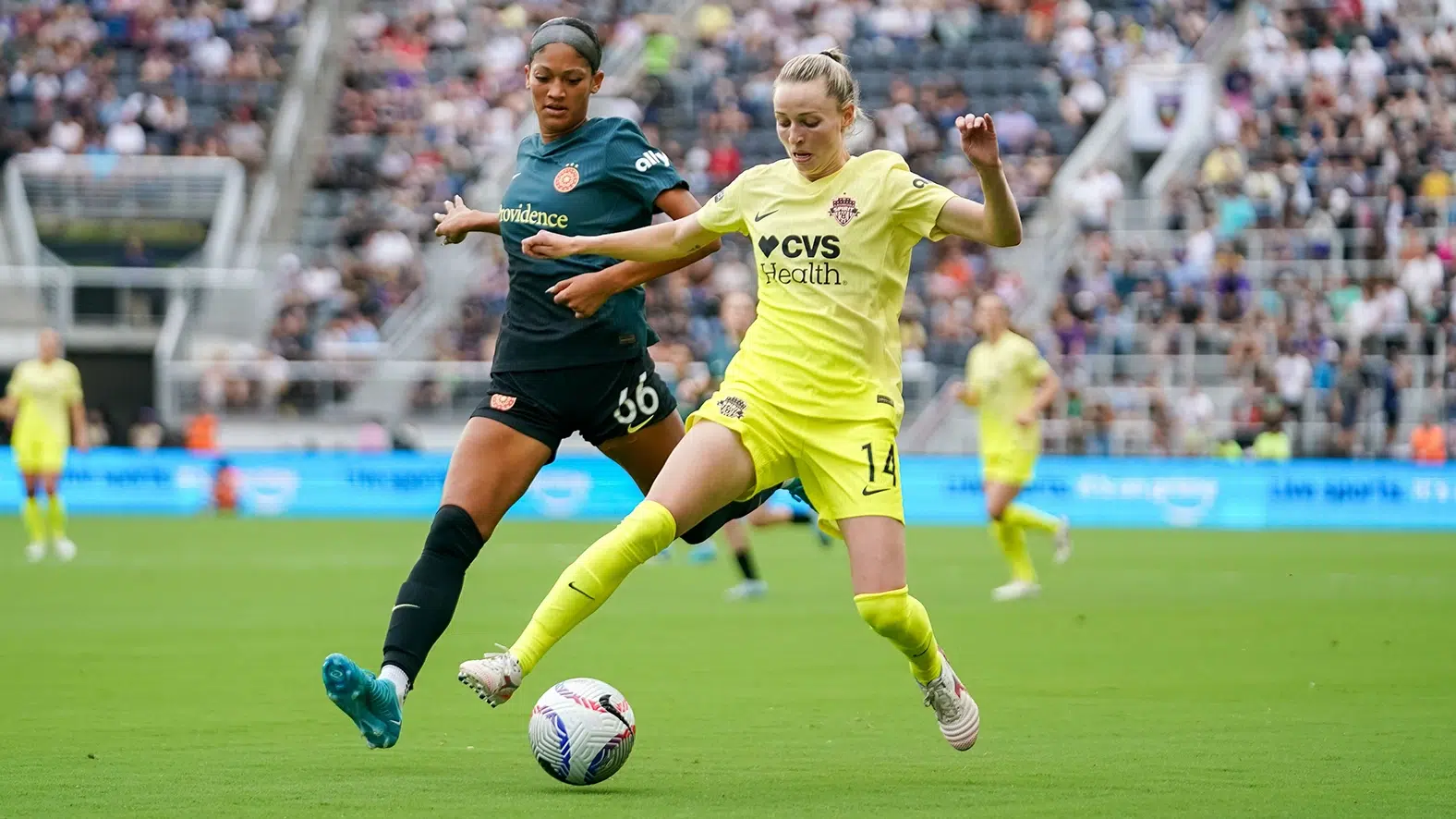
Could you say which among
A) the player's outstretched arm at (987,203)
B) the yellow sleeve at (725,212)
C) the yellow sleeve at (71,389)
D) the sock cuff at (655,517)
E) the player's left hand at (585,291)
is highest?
Answer: the player's outstretched arm at (987,203)

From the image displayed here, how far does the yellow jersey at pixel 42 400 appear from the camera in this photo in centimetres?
2248

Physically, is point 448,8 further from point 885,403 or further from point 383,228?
point 885,403

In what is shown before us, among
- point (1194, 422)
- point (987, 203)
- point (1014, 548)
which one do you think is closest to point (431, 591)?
point (987, 203)

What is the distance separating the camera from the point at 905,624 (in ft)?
23.6

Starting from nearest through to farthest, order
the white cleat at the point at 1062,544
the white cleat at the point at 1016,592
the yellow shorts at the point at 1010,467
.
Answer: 1. the white cleat at the point at 1016,592
2. the yellow shorts at the point at 1010,467
3. the white cleat at the point at 1062,544

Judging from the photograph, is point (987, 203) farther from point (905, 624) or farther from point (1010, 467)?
point (1010, 467)

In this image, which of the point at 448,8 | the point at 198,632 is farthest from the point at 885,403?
the point at 448,8

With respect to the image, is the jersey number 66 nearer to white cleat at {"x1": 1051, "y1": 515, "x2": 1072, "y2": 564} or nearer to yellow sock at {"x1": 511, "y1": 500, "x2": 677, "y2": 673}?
yellow sock at {"x1": 511, "y1": 500, "x2": 677, "y2": 673}

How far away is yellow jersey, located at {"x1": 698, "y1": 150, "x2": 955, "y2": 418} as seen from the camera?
23.6 feet

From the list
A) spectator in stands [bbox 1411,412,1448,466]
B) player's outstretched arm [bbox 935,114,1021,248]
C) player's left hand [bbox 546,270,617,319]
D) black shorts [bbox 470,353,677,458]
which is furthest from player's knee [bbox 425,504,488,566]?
spectator in stands [bbox 1411,412,1448,466]

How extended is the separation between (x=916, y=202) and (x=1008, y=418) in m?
10.2

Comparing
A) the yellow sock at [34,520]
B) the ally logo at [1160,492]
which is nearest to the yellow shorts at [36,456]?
the yellow sock at [34,520]

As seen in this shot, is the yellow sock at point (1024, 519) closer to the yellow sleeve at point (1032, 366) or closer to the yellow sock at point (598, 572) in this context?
the yellow sleeve at point (1032, 366)

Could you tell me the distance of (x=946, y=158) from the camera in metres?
34.4
